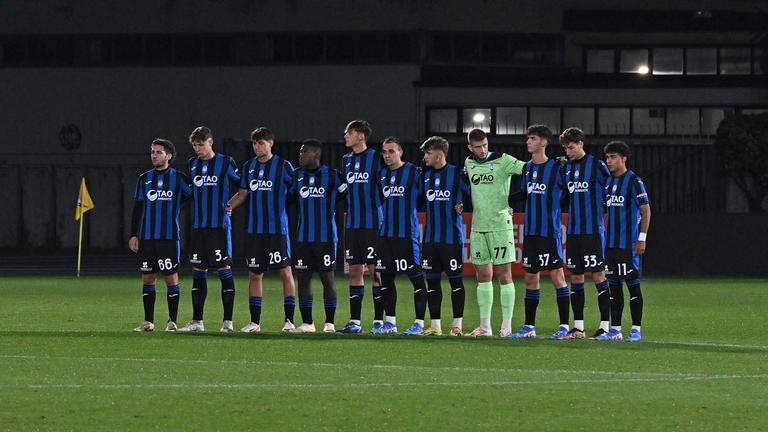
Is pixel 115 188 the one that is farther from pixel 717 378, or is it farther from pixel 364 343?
pixel 717 378

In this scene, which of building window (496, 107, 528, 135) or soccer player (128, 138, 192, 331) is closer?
soccer player (128, 138, 192, 331)

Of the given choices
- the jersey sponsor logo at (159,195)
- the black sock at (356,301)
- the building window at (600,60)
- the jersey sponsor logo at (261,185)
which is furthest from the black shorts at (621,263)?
the building window at (600,60)

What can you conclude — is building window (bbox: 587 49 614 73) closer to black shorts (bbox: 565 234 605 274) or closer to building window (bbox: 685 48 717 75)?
building window (bbox: 685 48 717 75)

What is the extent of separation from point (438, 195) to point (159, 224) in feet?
9.46

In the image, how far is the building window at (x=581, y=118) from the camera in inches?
1864

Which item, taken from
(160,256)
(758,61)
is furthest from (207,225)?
(758,61)

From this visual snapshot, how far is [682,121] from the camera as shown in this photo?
4756cm

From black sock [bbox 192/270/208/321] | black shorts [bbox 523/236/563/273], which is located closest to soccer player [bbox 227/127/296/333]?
black sock [bbox 192/270/208/321]

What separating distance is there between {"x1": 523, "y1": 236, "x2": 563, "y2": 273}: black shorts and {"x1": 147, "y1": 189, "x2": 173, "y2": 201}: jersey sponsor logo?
3742 mm

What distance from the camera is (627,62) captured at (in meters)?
49.3

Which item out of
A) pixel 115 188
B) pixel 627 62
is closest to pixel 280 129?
pixel 115 188

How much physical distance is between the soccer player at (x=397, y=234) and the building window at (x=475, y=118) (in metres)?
30.4

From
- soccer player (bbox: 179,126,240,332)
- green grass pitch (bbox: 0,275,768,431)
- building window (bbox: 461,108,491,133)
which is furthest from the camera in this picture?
building window (bbox: 461,108,491,133)

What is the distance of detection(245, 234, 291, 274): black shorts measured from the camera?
17234 millimetres
